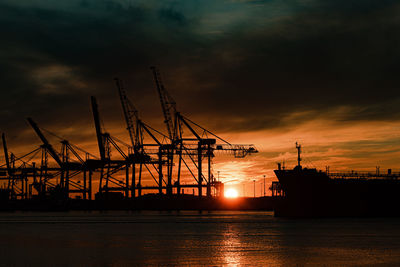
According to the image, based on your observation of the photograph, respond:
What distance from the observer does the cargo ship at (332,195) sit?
8812 centimetres

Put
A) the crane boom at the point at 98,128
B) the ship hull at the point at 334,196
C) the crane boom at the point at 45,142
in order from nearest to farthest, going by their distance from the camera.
Answer: the ship hull at the point at 334,196, the crane boom at the point at 98,128, the crane boom at the point at 45,142

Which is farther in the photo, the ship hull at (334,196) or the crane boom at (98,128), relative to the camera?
the crane boom at (98,128)

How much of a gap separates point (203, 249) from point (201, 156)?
117502mm

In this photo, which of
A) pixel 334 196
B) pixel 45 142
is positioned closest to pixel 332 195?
pixel 334 196

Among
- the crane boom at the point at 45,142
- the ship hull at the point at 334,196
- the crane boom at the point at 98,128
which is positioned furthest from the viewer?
the crane boom at the point at 45,142

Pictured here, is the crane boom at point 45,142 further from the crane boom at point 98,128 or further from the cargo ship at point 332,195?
the cargo ship at point 332,195

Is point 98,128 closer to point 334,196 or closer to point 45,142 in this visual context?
point 45,142

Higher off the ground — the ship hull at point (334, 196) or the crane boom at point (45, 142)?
the crane boom at point (45, 142)

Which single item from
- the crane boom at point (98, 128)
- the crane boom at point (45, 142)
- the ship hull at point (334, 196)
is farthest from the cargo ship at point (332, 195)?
the crane boom at point (45, 142)

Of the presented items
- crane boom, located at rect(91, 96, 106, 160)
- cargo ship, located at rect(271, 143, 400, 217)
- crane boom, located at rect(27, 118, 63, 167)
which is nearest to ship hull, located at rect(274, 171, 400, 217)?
cargo ship, located at rect(271, 143, 400, 217)

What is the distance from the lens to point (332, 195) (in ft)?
294

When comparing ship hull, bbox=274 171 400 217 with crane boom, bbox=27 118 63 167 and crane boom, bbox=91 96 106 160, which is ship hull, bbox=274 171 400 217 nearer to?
crane boom, bbox=91 96 106 160

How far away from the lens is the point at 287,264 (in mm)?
35250

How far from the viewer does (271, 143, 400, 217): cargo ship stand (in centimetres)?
8812
